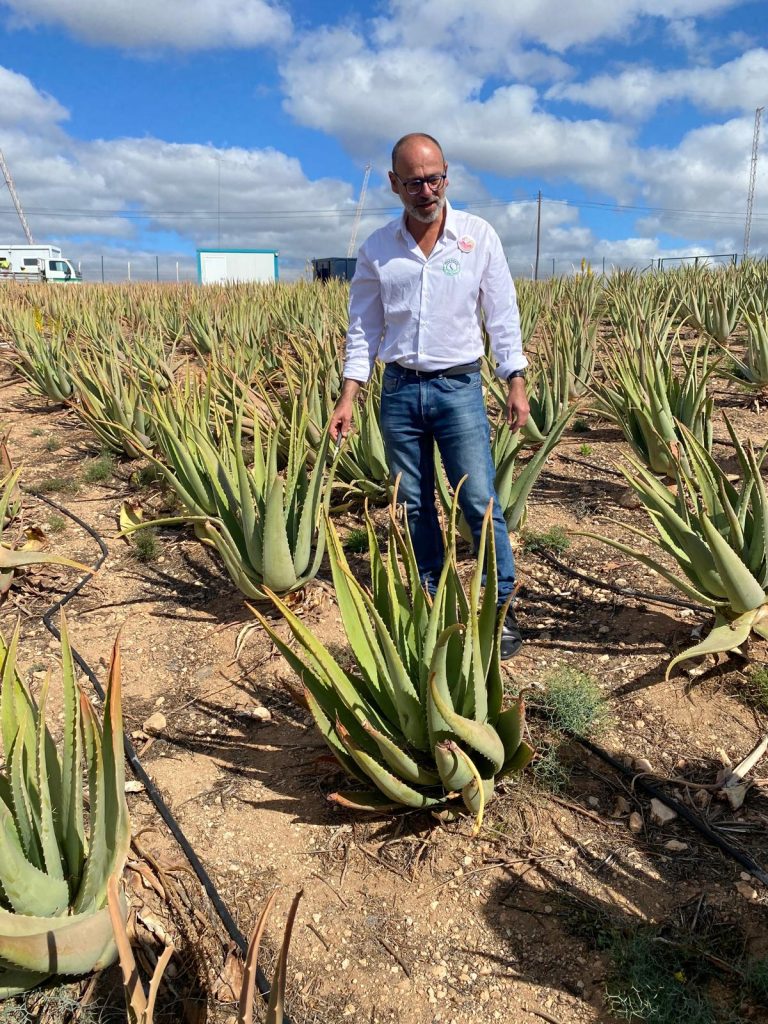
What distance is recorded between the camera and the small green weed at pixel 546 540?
11.5 feet

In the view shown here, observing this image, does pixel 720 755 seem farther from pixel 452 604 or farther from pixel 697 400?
pixel 697 400

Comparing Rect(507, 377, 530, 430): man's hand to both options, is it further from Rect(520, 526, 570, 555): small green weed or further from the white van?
the white van

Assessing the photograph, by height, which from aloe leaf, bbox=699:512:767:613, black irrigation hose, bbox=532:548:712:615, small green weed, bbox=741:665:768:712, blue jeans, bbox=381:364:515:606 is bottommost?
small green weed, bbox=741:665:768:712

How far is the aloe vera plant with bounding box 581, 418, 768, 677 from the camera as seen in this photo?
89.7 inches

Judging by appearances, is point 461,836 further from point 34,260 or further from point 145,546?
point 34,260

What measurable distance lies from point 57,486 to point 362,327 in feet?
10.2

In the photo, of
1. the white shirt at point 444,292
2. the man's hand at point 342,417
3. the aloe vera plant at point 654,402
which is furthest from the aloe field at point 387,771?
the white shirt at point 444,292

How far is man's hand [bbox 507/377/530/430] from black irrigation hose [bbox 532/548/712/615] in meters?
0.88

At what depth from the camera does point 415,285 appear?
262 centimetres

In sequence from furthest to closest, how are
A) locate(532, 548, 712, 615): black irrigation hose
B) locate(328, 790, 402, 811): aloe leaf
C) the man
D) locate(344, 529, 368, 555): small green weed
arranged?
locate(344, 529, 368, 555): small green weed
locate(532, 548, 712, 615): black irrigation hose
the man
locate(328, 790, 402, 811): aloe leaf

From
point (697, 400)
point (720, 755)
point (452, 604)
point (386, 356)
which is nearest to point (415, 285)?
point (386, 356)

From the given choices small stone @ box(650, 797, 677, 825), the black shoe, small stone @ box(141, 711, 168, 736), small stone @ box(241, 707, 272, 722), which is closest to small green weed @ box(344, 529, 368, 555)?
the black shoe

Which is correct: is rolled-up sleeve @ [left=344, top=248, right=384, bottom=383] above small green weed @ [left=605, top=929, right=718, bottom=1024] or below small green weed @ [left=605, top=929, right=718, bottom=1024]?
above

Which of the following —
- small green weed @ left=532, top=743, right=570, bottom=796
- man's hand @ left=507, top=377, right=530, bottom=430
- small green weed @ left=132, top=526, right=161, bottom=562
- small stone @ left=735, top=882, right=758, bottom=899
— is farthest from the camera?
small green weed @ left=132, top=526, right=161, bottom=562
